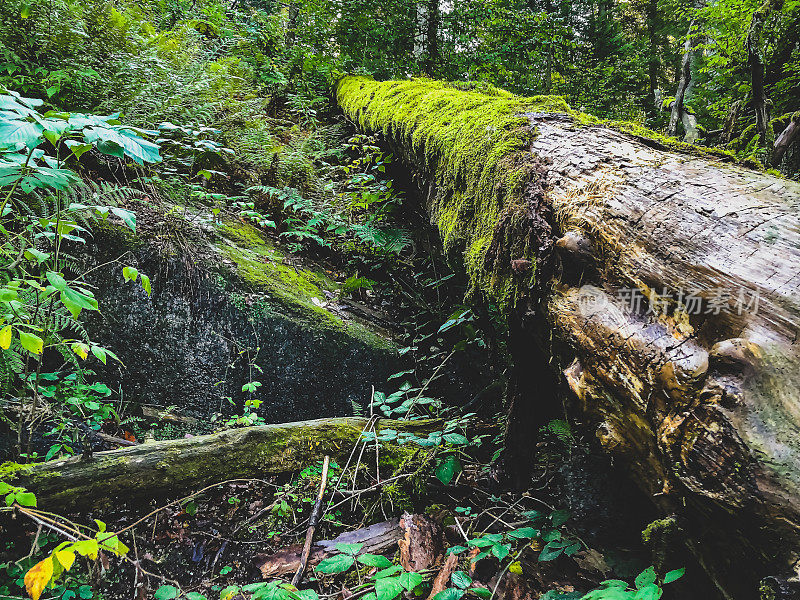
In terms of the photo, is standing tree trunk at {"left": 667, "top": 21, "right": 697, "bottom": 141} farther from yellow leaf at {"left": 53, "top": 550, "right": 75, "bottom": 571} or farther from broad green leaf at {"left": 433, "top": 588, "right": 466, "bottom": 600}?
yellow leaf at {"left": 53, "top": 550, "right": 75, "bottom": 571}

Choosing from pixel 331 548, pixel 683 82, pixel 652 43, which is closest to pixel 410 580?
pixel 331 548

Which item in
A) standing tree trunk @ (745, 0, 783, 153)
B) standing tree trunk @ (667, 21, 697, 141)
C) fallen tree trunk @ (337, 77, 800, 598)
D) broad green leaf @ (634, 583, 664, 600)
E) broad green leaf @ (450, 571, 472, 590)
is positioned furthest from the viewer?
standing tree trunk @ (667, 21, 697, 141)

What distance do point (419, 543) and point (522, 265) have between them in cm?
138

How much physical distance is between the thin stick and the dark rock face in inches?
37.1

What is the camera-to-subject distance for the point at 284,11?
12.1 m

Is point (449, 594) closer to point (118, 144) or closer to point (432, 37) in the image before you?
point (118, 144)

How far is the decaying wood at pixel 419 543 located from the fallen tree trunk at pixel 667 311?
564 mm

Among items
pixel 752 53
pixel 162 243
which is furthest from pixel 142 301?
pixel 752 53

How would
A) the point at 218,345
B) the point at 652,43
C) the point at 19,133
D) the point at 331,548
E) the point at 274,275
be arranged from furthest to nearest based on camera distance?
1. the point at 652,43
2. the point at 274,275
3. the point at 218,345
4. the point at 331,548
5. the point at 19,133

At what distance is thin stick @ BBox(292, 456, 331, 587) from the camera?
5.84 ft

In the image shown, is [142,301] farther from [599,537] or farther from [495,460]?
[599,537]

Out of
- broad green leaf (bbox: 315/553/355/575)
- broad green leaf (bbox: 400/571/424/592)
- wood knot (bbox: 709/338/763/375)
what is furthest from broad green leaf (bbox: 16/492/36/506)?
wood knot (bbox: 709/338/763/375)

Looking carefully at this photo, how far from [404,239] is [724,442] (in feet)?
11.8

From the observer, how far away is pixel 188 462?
2236 mm
